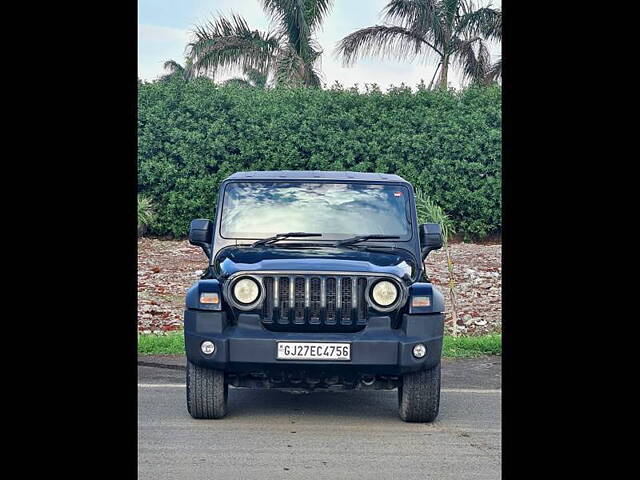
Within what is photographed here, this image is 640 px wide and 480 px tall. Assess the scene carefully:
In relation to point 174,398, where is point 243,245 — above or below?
above

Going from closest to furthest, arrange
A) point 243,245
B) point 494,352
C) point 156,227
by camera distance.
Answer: point 243,245, point 494,352, point 156,227

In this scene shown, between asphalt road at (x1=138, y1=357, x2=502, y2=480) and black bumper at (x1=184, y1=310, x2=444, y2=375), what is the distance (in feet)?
1.67

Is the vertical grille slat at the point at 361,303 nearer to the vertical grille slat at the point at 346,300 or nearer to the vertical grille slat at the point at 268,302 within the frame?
the vertical grille slat at the point at 346,300

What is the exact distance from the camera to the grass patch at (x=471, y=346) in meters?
11.4

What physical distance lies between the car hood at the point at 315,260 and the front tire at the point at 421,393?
2.43 feet

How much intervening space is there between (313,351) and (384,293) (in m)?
0.72

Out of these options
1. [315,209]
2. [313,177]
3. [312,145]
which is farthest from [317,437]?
[312,145]

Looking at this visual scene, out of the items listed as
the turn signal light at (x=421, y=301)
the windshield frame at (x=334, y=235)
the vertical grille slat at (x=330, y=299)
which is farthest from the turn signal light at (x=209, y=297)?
the turn signal light at (x=421, y=301)
